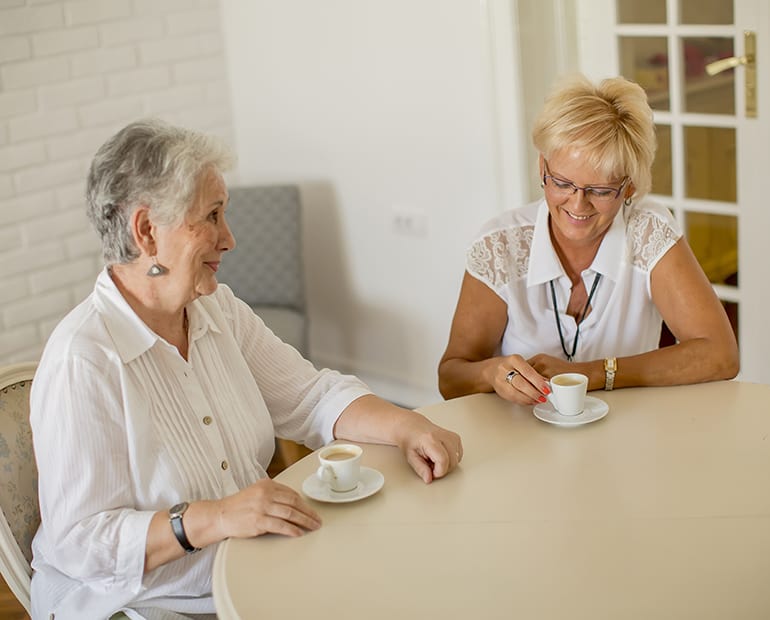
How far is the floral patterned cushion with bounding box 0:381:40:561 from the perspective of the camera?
6.06ft

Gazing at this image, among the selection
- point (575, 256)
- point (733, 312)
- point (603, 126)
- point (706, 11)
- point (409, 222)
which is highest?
point (706, 11)

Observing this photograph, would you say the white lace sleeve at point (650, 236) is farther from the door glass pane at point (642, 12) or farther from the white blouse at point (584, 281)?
the door glass pane at point (642, 12)

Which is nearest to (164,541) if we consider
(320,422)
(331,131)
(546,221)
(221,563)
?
(221,563)

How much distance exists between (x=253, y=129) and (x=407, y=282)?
0.88 metres

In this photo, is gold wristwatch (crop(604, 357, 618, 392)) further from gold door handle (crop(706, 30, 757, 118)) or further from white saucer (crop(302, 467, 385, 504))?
gold door handle (crop(706, 30, 757, 118))

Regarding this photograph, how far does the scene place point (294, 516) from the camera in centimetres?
167

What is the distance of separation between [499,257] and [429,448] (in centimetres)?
64

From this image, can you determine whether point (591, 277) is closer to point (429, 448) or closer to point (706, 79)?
point (429, 448)

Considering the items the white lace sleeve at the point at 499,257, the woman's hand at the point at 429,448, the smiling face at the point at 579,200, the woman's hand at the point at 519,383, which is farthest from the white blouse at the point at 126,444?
the smiling face at the point at 579,200

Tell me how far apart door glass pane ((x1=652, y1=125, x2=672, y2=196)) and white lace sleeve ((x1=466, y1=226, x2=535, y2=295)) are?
121cm

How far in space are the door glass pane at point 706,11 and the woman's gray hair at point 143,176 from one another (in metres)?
1.93

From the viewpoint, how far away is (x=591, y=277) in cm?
234

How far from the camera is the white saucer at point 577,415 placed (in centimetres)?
195

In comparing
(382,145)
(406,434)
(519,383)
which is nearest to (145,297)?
(406,434)
